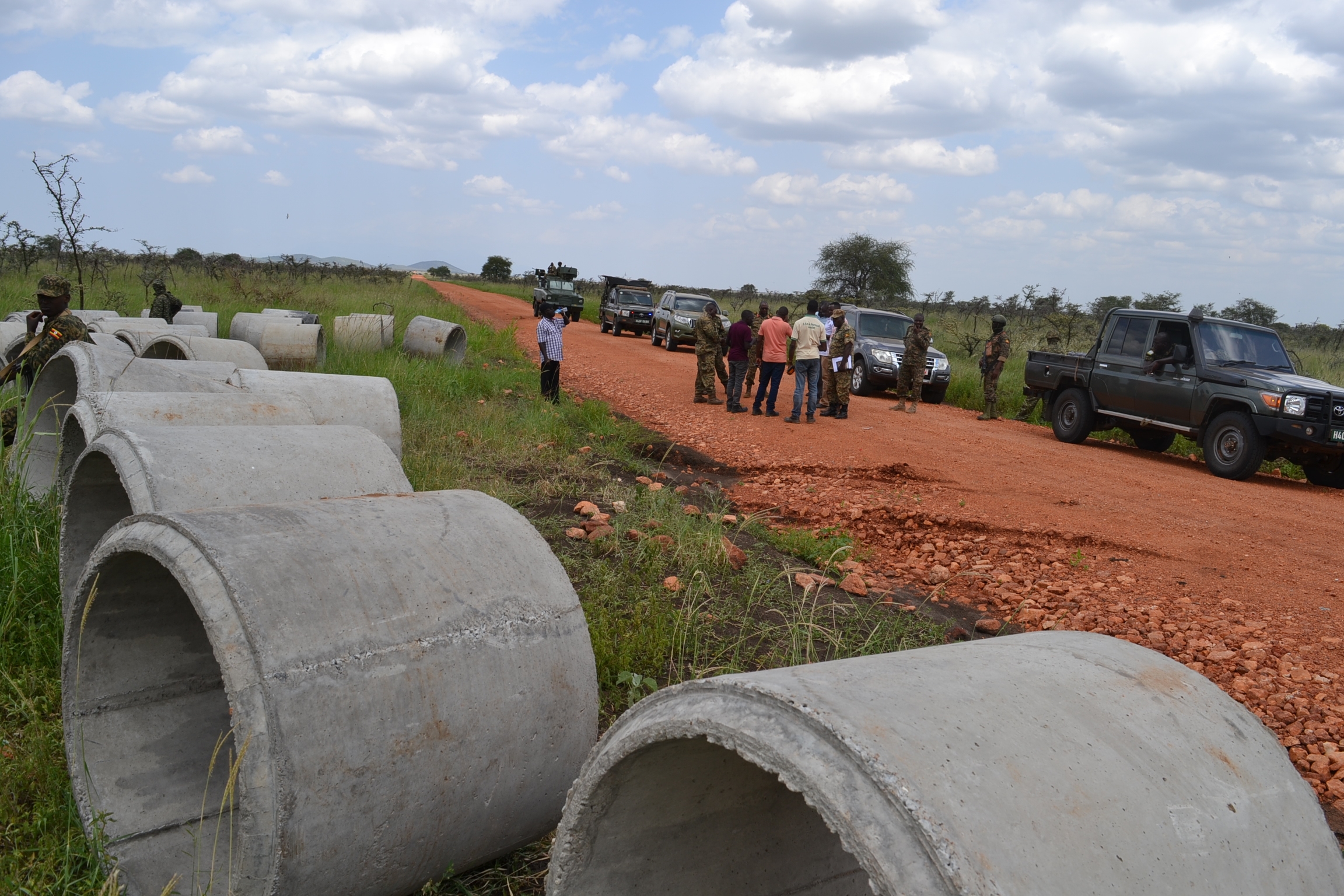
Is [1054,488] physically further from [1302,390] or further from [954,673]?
[954,673]

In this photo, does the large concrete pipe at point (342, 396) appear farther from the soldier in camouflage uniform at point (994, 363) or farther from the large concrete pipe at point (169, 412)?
the soldier in camouflage uniform at point (994, 363)

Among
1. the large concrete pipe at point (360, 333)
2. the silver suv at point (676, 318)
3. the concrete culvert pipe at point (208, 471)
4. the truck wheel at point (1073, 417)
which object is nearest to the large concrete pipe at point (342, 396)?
the concrete culvert pipe at point (208, 471)

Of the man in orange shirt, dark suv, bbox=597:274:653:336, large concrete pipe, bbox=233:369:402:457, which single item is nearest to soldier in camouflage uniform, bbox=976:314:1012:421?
the man in orange shirt

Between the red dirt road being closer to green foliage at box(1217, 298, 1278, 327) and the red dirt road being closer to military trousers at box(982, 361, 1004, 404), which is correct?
military trousers at box(982, 361, 1004, 404)

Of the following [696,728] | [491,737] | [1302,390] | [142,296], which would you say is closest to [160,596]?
[491,737]

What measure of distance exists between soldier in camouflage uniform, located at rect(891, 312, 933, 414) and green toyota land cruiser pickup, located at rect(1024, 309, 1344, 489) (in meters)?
2.01

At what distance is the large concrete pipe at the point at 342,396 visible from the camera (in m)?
5.95

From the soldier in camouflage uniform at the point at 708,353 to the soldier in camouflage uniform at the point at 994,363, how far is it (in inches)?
170

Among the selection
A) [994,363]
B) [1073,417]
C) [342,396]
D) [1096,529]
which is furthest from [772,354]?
[342,396]

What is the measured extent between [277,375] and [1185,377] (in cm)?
1044

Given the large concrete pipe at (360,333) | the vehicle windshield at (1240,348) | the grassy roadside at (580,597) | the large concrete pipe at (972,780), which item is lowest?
the grassy roadside at (580,597)

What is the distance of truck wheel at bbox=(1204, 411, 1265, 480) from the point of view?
10.5 metres

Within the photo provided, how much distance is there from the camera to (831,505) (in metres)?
8.43

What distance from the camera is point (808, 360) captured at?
1335cm
